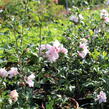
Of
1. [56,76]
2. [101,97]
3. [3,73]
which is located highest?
[3,73]

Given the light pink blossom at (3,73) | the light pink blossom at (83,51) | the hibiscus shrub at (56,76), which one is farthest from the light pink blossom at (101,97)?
the light pink blossom at (3,73)

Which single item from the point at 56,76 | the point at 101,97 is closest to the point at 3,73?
the point at 56,76

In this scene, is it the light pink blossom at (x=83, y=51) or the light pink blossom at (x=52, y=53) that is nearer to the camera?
the light pink blossom at (x=52, y=53)

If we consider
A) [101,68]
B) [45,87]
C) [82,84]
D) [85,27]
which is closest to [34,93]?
[45,87]

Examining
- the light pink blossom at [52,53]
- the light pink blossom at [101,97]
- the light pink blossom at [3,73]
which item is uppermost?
the light pink blossom at [52,53]

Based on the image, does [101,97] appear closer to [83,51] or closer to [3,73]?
[83,51]

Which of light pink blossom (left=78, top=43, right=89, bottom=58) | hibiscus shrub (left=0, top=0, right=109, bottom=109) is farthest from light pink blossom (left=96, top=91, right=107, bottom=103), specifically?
light pink blossom (left=78, top=43, right=89, bottom=58)

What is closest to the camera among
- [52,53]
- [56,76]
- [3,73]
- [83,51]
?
[3,73]

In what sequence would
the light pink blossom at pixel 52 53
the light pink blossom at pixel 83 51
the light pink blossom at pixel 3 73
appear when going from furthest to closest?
the light pink blossom at pixel 83 51 → the light pink blossom at pixel 52 53 → the light pink blossom at pixel 3 73

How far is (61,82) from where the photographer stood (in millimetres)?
2910

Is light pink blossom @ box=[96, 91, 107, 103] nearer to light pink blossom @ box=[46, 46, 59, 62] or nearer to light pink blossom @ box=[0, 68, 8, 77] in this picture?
light pink blossom @ box=[46, 46, 59, 62]

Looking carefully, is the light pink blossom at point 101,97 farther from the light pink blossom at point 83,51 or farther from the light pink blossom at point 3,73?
the light pink blossom at point 3,73

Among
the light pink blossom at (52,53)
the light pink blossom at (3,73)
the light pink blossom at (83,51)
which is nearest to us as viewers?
the light pink blossom at (3,73)

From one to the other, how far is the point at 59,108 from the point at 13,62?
2.90ft
